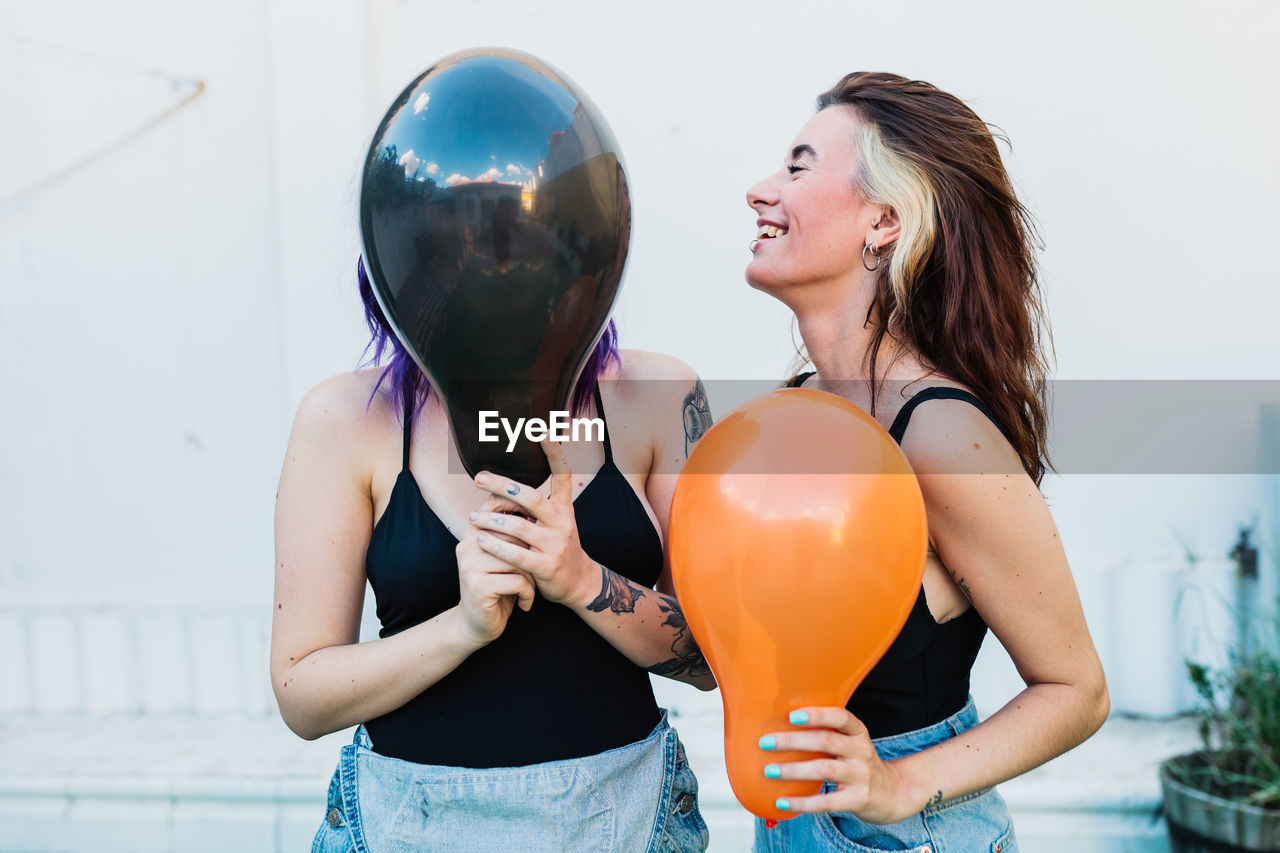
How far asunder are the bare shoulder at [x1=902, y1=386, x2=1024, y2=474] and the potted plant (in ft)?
5.23

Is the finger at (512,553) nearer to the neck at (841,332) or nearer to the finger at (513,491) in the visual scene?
the finger at (513,491)

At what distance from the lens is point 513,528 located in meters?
0.95

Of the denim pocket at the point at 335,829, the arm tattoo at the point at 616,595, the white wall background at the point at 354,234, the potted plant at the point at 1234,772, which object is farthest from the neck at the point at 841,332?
the potted plant at the point at 1234,772

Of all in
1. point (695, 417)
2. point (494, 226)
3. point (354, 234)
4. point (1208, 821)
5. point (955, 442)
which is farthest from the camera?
point (354, 234)

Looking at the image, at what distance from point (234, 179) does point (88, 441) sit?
938mm

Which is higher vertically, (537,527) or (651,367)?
(651,367)

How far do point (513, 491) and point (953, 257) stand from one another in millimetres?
677

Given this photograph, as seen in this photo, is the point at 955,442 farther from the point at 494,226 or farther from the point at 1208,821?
the point at 1208,821

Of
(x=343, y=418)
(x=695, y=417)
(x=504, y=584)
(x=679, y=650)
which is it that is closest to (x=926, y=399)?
(x=695, y=417)

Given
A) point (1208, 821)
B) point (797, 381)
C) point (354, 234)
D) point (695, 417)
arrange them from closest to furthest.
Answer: point (695, 417)
point (797, 381)
point (1208, 821)
point (354, 234)

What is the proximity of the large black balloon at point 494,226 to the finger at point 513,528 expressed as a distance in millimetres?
57

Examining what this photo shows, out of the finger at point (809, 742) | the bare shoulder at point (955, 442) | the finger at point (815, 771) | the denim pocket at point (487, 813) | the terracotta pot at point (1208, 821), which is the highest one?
the bare shoulder at point (955, 442)

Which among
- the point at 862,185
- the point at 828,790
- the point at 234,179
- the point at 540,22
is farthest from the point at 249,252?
the point at 828,790

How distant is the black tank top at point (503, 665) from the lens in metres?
1.11
